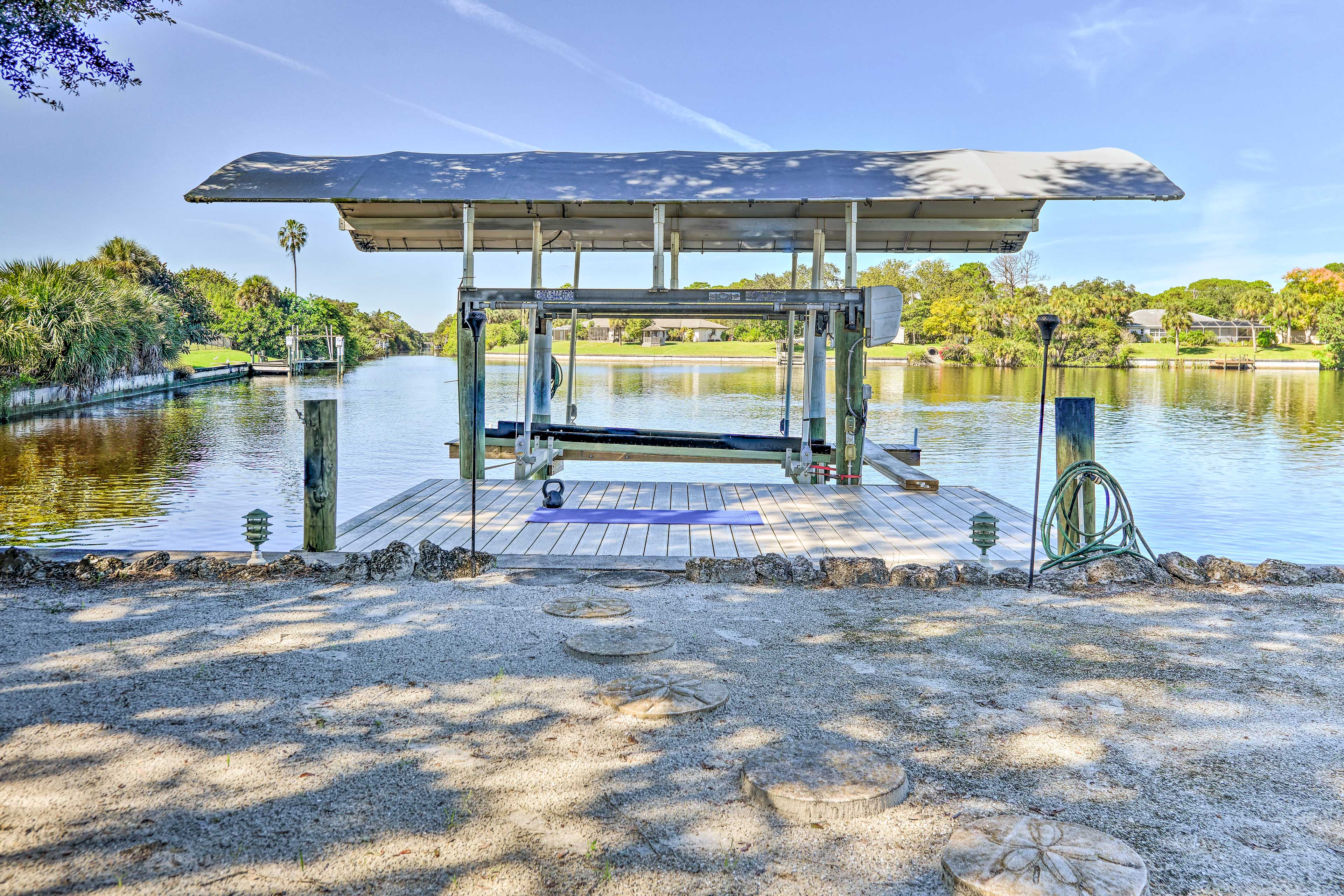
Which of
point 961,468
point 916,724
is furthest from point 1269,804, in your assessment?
point 961,468

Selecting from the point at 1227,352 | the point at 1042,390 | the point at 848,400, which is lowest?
the point at 848,400

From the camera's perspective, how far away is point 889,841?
9.89 ft

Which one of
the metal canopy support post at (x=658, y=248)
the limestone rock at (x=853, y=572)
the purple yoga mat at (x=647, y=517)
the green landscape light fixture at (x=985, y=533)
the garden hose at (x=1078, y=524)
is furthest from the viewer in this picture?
the metal canopy support post at (x=658, y=248)

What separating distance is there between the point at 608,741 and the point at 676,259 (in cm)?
905

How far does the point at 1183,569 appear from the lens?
6691 millimetres

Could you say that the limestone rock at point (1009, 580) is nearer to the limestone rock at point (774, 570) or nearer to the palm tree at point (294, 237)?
the limestone rock at point (774, 570)

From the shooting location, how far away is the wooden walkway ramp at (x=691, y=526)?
285 inches

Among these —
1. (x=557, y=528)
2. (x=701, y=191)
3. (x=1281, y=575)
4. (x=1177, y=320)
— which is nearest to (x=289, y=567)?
(x=557, y=528)

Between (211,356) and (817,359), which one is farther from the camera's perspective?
(211,356)

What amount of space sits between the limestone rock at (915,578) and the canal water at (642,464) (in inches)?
222

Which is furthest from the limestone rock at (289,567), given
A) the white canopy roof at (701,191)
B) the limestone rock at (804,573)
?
the white canopy roof at (701,191)

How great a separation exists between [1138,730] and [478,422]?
7.44 meters

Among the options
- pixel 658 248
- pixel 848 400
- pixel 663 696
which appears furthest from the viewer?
pixel 848 400

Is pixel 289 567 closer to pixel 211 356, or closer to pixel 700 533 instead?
pixel 700 533
